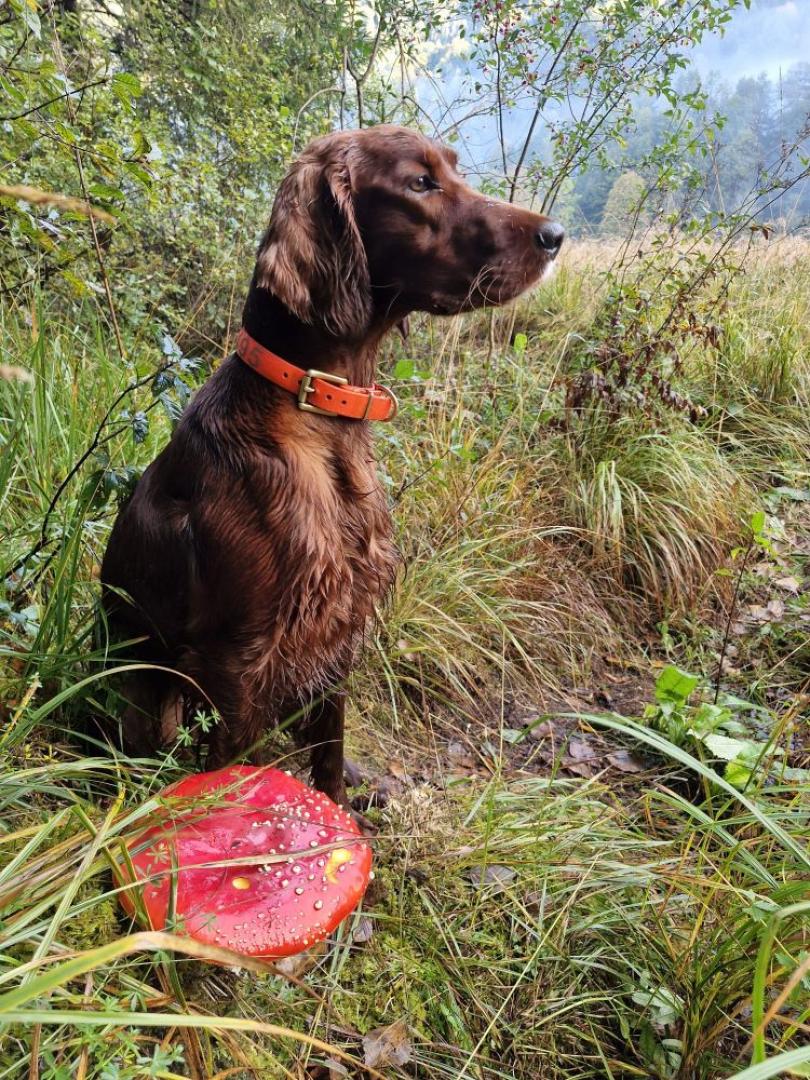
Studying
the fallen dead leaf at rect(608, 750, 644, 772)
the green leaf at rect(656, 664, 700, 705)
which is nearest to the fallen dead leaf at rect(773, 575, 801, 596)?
the green leaf at rect(656, 664, 700, 705)

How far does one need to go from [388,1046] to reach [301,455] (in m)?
1.28

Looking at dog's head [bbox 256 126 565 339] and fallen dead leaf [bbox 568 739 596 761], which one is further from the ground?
dog's head [bbox 256 126 565 339]

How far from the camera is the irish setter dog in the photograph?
1.62 meters

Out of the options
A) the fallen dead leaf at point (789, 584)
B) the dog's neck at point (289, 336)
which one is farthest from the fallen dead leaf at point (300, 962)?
the fallen dead leaf at point (789, 584)

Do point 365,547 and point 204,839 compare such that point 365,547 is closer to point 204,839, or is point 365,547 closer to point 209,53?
point 204,839

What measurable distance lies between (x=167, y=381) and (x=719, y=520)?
285 centimetres

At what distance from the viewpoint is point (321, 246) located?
1.64 m

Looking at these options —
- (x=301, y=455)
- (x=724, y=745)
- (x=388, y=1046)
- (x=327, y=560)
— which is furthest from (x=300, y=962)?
(x=724, y=745)

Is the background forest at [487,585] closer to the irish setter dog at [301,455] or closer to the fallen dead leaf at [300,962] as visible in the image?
the fallen dead leaf at [300,962]

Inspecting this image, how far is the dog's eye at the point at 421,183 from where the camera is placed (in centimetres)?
174

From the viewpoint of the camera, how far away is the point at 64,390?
9.05 ft

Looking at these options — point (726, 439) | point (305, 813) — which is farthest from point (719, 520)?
point (305, 813)

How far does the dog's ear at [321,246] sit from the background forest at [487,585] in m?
0.37

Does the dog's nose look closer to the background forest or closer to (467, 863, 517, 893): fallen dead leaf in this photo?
the background forest
